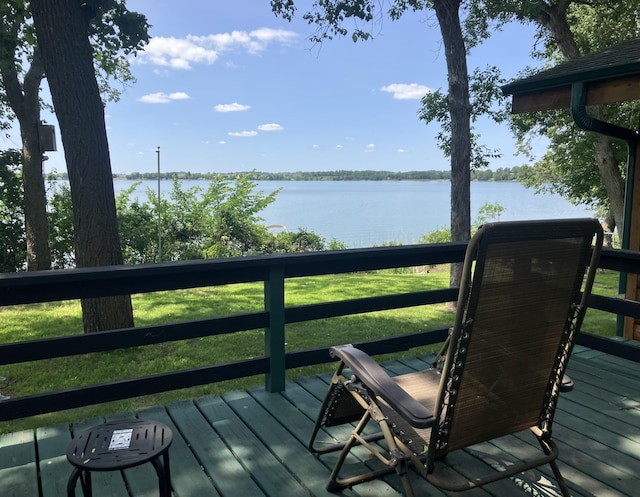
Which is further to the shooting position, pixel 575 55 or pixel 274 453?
pixel 575 55

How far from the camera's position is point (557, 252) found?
67.6 inches

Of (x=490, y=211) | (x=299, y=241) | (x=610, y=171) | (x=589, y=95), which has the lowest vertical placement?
(x=299, y=241)

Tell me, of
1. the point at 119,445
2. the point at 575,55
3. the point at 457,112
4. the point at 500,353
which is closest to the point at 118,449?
the point at 119,445

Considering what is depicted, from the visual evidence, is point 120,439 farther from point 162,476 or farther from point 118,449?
point 162,476

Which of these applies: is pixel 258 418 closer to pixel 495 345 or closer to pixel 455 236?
pixel 495 345

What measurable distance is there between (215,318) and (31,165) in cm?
910

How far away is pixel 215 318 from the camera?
2.91 m

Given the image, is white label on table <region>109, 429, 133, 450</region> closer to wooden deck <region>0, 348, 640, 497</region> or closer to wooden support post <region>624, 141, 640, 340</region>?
wooden deck <region>0, 348, 640, 497</region>

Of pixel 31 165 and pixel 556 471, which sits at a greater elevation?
pixel 31 165

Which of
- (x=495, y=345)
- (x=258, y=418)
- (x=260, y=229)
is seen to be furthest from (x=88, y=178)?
(x=260, y=229)

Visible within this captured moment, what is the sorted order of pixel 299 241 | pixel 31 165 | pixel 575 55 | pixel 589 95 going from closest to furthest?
pixel 589 95
pixel 575 55
pixel 31 165
pixel 299 241

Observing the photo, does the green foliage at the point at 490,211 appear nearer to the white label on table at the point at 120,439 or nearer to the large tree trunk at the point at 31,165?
the large tree trunk at the point at 31,165

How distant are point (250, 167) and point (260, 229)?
9.80ft

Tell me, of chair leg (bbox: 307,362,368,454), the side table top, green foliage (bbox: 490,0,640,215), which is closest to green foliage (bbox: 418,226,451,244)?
green foliage (bbox: 490,0,640,215)
